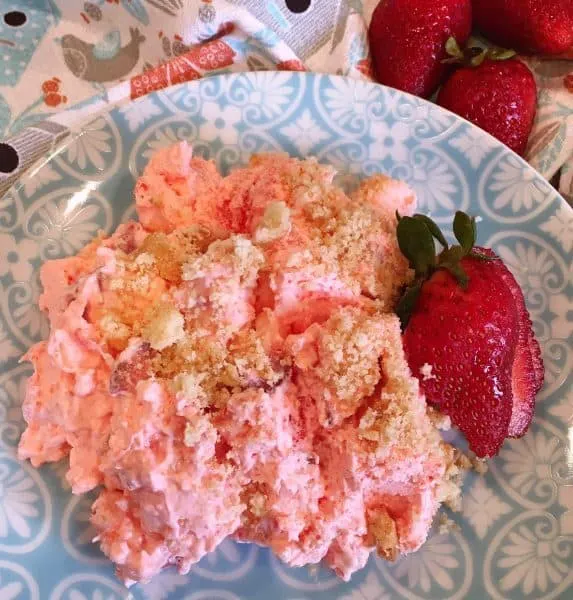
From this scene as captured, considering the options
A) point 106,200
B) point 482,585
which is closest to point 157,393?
point 106,200

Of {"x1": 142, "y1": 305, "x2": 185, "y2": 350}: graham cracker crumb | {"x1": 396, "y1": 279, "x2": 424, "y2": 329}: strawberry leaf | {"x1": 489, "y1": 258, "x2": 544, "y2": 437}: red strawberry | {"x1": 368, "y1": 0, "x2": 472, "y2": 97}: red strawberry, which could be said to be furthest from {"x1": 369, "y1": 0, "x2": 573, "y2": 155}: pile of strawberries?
{"x1": 142, "y1": 305, "x2": 185, "y2": 350}: graham cracker crumb

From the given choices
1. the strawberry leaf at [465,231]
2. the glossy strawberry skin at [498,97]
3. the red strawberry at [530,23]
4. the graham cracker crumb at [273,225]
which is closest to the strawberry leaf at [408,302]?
the strawberry leaf at [465,231]

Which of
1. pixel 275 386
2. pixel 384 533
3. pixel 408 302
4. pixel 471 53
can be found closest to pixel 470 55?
pixel 471 53

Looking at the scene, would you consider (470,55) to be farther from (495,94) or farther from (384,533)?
(384,533)

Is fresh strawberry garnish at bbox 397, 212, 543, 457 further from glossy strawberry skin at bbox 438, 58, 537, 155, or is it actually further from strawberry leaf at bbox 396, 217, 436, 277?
glossy strawberry skin at bbox 438, 58, 537, 155

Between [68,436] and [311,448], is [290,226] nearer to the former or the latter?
[311,448]

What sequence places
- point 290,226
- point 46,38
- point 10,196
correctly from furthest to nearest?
point 46,38 → point 10,196 → point 290,226

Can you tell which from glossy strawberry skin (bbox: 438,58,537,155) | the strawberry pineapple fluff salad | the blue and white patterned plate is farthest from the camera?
glossy strawberry skin (bbox: 438,58,537,155)
